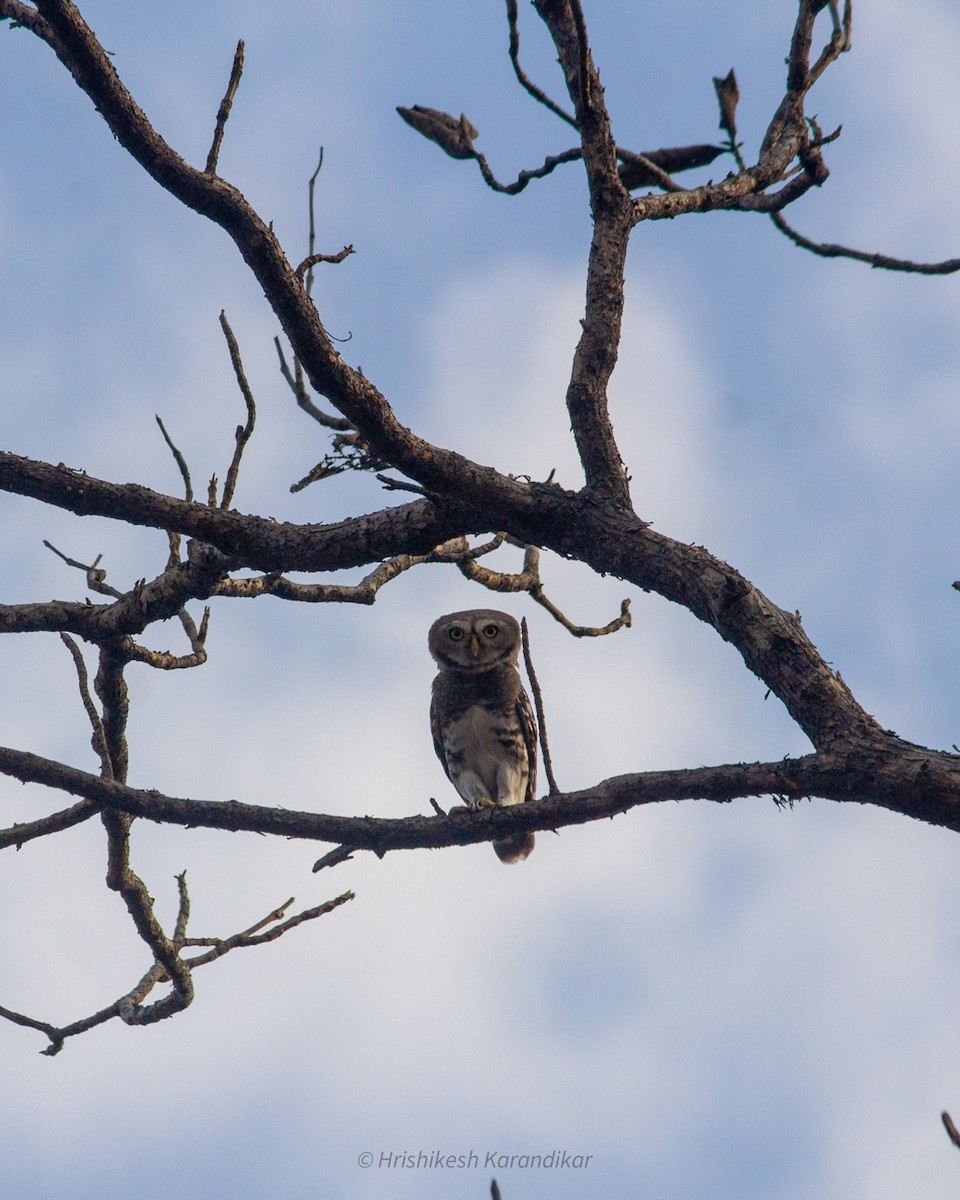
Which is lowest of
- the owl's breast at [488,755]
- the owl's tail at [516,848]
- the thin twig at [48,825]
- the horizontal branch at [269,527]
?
the thin twig at [48,825]

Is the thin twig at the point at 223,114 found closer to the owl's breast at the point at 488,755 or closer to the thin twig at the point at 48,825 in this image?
the thin twig at the point at 48,825

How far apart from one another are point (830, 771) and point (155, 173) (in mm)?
3088

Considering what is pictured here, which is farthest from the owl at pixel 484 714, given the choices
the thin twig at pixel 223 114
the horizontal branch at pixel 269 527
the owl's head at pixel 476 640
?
the thin twig at pixel 223 114

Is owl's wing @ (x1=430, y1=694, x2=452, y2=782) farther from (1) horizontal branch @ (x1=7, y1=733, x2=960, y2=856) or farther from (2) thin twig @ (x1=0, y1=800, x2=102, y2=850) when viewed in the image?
(1) horizontal branch @ (x1=7, y1=733, x2=960, y2=856)

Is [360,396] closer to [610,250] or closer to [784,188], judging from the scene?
[610,250]

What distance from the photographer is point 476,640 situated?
9.27m

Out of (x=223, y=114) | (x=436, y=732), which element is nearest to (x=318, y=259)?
(x=223, y=114)

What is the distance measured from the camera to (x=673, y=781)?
382 centimetres

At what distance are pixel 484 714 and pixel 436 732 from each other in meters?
0.54

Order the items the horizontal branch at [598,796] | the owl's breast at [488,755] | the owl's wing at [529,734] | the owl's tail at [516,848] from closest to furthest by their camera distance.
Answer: the horizontal branch at [598,796] < the owl's tail at [516,848] < the owl's breast at [488,755] < the owl's wing at [529,734]

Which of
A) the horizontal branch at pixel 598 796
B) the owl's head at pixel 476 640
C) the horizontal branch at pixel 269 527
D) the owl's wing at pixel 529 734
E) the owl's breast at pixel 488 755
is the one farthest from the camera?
the owl's head at pixel 476 640

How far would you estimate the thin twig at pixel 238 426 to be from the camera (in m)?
5.44

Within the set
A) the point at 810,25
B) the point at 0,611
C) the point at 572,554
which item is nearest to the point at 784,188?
the point at 810,25

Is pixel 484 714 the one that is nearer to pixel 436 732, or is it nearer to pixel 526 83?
pixel 436 732
